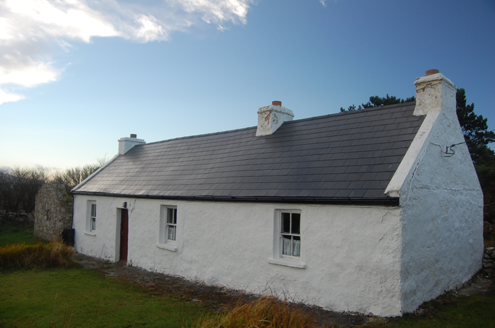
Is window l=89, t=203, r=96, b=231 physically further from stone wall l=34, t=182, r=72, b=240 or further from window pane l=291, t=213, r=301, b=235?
window pane l=291, t=213, r=301, b=235

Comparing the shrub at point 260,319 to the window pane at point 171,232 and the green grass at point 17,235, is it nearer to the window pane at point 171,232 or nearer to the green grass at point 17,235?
the window pane at point 171,232

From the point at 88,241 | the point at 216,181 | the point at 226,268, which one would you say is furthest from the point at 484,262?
Result: the point at 88,241

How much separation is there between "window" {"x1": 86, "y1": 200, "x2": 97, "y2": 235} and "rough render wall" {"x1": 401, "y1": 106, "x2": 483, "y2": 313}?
13299 millimetres

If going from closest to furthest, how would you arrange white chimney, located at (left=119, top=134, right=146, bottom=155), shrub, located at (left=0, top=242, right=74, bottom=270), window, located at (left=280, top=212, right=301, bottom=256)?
1. window, located at (left=280, top=212, right=301, bottom=256)
2. shrub, located at (left=0, top=242, right=74, bottom=270)
3. white chimney, located at (left=119, top=134, right=146, bottom=155)

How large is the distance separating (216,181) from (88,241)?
26.3 feet

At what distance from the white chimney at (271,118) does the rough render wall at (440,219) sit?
5.46 m

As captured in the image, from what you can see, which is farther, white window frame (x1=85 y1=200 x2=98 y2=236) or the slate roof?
white window frame (x1=85 y1=200 x2=98 y2=236)

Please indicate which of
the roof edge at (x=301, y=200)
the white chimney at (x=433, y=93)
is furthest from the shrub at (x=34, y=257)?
the white chimney at (x=433, y=93)

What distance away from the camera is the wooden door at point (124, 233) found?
13.4 metres

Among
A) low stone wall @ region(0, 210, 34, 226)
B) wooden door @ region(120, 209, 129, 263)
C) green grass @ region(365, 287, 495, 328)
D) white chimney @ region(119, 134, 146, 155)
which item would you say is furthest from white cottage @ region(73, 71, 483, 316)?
Answer: low stone wall @ region(0, 210, 34, 226)

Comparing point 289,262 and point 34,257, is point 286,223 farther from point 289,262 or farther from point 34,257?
point 34,257

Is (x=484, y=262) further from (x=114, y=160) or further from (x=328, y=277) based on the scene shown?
(x=114, y=160)

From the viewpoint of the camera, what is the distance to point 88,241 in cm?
1504

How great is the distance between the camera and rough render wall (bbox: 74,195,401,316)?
6824 millimetres
